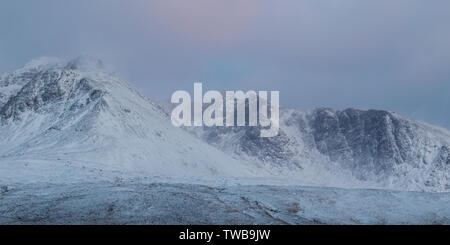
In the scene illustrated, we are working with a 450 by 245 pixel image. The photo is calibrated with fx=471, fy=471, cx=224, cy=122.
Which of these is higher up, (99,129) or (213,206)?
(99,129)

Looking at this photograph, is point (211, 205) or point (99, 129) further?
point (99, 129)

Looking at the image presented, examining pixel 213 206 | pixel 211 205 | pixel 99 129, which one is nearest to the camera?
pixel 213 206

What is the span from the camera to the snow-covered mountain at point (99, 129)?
10686 centimetres

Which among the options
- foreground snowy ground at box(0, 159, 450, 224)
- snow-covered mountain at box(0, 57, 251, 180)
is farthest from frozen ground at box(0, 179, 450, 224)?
snow-covered mountain at box(0, 57, 251, 180)

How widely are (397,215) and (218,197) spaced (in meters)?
12.8

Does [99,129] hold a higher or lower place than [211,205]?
higher

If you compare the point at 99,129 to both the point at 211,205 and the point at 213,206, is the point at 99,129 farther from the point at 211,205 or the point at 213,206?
the point at 213,206

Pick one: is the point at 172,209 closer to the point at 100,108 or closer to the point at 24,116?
the point at 100,108

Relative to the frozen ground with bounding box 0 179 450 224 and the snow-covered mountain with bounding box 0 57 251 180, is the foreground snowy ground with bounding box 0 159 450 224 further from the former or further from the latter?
the snow-covered mountain with bounding box 0 57 251 180

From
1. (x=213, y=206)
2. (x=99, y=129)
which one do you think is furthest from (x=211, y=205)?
(x=99, y=129)

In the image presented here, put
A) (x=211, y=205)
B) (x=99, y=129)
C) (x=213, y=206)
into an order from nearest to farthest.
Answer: (x=213, y=206) < (x=211, y=205) < (x=99, y=129)

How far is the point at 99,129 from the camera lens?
4764 inches

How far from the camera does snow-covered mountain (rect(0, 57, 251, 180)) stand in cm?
10686

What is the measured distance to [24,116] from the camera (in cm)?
14688
